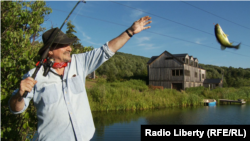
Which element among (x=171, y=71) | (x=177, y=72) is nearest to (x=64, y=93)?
(x=171, y=71)

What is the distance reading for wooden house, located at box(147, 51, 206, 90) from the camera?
38.6 metres

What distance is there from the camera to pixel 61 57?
8.12 feet

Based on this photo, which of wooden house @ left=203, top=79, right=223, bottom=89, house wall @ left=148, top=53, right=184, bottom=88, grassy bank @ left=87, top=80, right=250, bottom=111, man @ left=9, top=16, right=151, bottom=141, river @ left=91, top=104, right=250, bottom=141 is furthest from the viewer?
wooden house @ left=203, top=79, right=223, bottom=89

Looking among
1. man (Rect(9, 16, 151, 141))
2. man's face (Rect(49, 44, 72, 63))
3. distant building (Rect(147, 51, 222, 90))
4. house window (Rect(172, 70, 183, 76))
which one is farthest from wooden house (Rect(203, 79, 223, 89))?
man's face (Rect(49, 44, 72, 63))

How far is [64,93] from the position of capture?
88.7 inches

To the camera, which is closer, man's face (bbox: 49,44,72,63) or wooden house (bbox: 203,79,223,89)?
man's face (bbox: 49,44,72,63)

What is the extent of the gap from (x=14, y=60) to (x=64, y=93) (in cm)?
186

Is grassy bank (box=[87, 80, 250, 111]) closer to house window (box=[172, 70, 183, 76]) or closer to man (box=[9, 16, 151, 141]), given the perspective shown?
house window (box=[172, 70, 183, 76])

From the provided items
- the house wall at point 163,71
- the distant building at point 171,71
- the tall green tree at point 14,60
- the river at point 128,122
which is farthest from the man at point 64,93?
the house wall at point 163,71

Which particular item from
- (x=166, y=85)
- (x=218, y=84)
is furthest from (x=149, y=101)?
(x=218, y=84)

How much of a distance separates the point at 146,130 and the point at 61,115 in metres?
5.64

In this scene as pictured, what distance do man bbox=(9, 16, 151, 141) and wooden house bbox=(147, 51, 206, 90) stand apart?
37.2 metres

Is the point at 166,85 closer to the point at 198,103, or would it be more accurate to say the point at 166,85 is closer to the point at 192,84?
the point at 192,84

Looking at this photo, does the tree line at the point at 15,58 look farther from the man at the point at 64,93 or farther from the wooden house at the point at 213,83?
the wooden house at the point at 213,83
